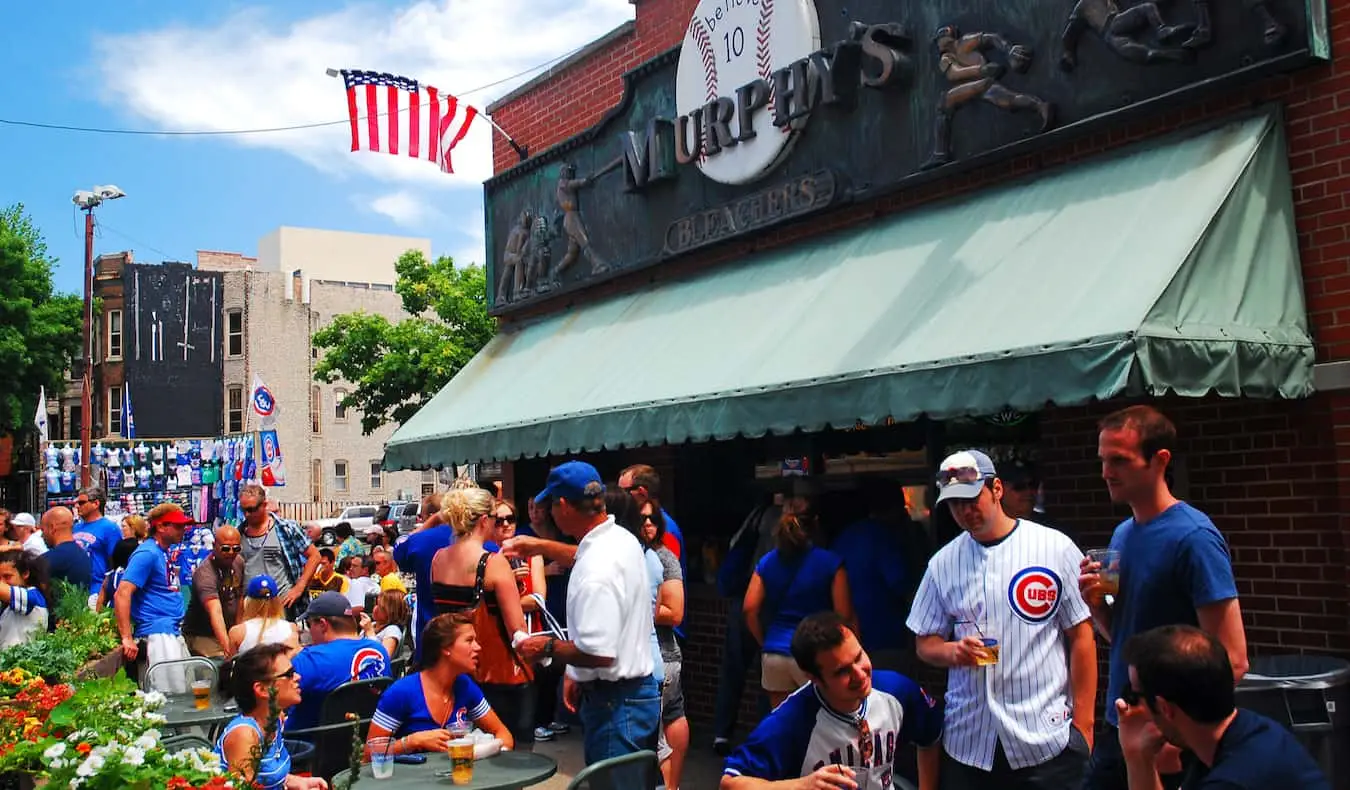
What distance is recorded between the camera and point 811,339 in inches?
265

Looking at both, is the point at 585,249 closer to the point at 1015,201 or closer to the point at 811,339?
the point at 811,339

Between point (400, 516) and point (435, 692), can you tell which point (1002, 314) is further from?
point (400, 516)

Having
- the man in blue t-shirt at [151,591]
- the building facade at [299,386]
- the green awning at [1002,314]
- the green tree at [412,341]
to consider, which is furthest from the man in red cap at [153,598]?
the building facade at [299,386]

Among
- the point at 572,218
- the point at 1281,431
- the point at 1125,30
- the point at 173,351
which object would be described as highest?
the point at 173,351

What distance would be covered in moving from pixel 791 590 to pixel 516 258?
608cm

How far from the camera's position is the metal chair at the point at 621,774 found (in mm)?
3641

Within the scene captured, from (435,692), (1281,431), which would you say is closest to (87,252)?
(435,692)

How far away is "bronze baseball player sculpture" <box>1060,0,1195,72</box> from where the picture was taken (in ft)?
18.5

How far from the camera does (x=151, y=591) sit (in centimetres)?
875

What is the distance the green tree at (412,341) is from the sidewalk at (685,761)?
27709 millimetres

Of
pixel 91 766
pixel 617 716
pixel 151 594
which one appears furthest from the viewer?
pixel 151 594

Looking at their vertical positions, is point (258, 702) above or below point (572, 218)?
below

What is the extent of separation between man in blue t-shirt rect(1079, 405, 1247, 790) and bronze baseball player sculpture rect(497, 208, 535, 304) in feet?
27.1

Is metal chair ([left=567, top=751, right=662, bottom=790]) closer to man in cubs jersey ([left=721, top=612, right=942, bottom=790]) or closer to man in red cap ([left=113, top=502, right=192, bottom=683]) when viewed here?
man in cubs jersey ([left=721, top=612, right=942, bottom=790])
